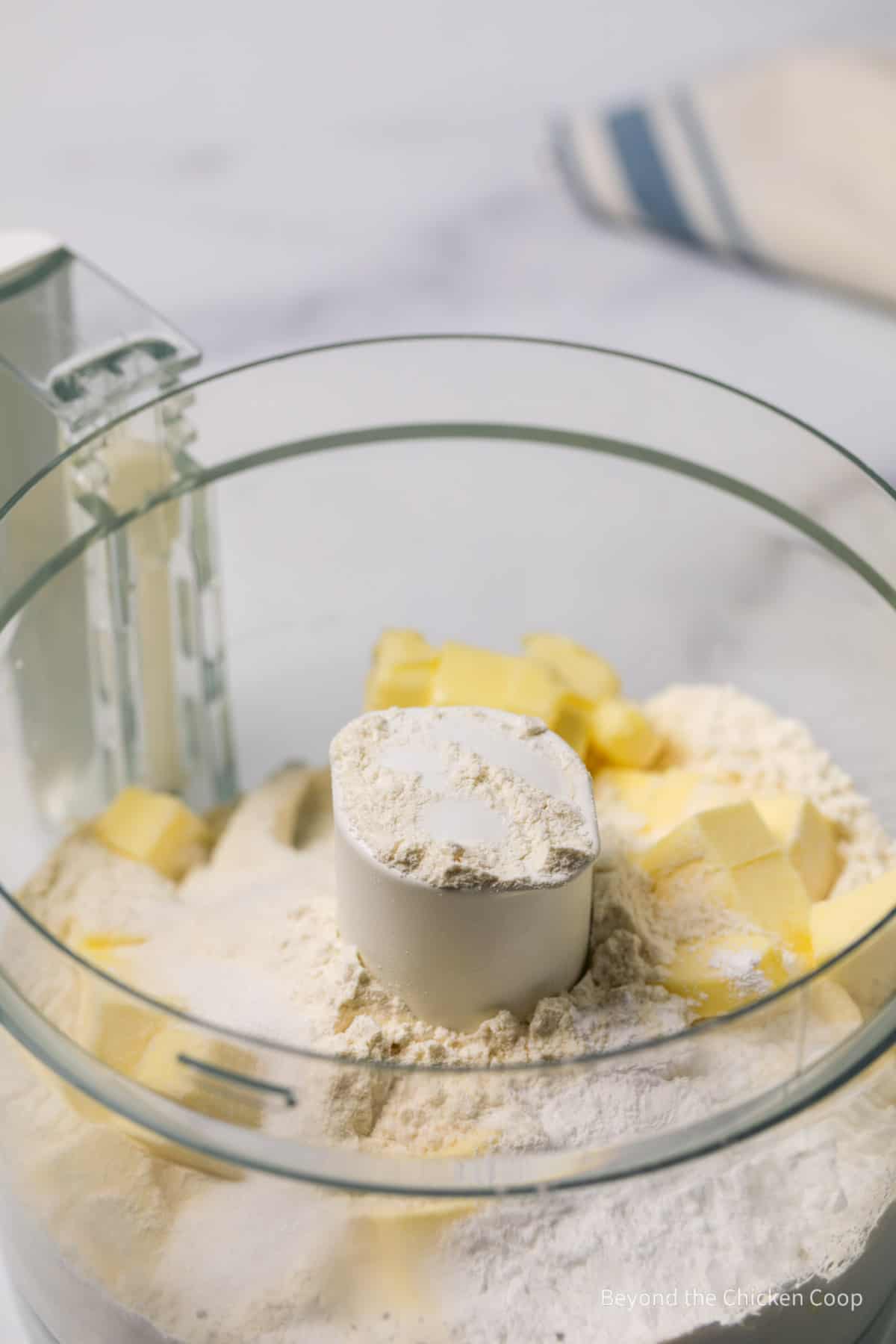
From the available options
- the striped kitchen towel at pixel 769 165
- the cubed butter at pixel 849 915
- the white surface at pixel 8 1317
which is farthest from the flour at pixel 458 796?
the striped kitchen towel at pixel 769 165

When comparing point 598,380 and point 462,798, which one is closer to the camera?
point 462,798

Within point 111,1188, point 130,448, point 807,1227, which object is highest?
point 130,448

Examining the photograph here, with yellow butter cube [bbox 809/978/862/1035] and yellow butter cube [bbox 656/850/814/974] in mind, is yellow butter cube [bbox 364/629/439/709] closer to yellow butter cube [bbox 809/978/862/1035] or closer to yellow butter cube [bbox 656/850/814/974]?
yellow butter cube [bbox 656/850/814/974]

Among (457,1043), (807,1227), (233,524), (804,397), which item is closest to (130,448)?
(233,524)

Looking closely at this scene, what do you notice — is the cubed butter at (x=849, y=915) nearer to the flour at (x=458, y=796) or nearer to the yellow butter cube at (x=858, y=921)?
the yellow butter cube at (x=858, y=921)

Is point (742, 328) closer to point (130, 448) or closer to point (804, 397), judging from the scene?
point (804, 397)

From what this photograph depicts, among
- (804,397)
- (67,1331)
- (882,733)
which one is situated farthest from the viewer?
(804,397)
